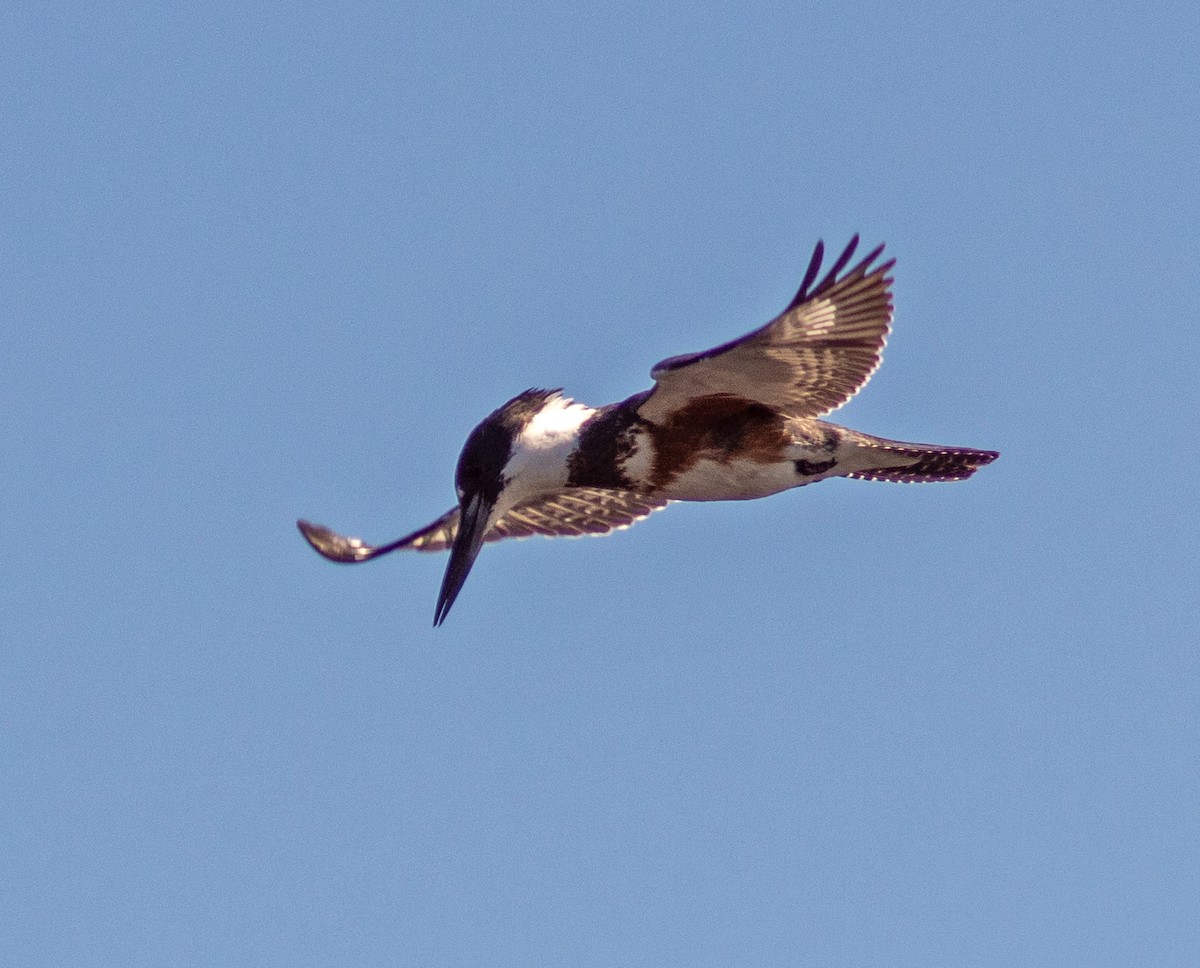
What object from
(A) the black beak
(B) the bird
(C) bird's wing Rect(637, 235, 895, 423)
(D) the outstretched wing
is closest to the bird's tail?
(B) the bird

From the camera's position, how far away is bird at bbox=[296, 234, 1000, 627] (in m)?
7.61

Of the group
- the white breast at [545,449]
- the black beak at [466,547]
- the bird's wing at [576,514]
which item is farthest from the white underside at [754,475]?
the black beak at [466,547]

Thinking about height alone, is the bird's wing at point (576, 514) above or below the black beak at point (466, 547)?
above

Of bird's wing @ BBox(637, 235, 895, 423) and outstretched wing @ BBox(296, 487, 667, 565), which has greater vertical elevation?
bird's wing @ BBox(637, 235, 895, 423)

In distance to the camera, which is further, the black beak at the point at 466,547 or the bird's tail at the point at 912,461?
the black beak at the point at 466,547

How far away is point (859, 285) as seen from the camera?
761 cm

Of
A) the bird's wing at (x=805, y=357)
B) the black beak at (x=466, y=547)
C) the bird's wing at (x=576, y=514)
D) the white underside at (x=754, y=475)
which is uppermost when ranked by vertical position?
the bird's wing at (x=805, y=357)

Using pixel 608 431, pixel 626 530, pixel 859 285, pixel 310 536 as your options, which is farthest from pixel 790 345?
pixel 310 536

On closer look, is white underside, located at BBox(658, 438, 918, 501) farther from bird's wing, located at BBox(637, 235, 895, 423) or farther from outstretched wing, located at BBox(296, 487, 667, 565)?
outstretched wing, located at BBox(296, 487, 667, 565)

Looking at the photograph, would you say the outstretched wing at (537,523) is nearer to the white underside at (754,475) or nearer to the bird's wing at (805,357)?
the white underside at (754,475)

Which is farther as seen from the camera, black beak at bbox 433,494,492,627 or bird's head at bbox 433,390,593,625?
black beak at bbox 433,494,492,627

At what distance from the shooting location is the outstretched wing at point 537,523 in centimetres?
918

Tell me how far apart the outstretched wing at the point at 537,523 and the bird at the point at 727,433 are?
12.3 inches

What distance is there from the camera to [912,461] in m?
8.41
